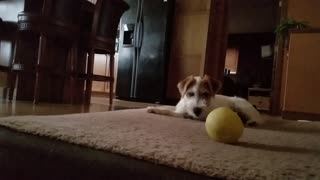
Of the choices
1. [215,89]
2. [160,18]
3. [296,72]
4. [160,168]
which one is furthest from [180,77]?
[160,168]

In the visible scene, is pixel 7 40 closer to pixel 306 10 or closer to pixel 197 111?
pixel 197 111

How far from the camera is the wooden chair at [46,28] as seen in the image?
272cm

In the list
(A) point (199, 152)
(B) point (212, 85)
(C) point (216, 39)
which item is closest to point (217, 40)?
(C) point (216, 39)

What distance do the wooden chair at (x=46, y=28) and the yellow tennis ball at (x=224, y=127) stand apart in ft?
6.34

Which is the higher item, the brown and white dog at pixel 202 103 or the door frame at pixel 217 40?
the door frame at pixel 217 40

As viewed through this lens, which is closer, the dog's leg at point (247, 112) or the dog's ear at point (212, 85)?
the dog's leg at point (247, 112)

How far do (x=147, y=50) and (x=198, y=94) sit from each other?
3.05 m

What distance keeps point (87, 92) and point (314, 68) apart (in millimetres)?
2354

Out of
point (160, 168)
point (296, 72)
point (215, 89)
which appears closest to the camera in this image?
point (160, 168)

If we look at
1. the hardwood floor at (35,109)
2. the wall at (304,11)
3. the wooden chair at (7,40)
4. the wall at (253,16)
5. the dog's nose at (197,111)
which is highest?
the wall at (253,16)

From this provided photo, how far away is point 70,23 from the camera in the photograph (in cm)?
302

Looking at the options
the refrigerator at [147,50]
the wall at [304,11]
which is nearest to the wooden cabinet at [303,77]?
the refrigerator at [147,50]

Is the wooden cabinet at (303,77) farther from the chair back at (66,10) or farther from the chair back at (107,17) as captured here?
the chair back at (66,10)

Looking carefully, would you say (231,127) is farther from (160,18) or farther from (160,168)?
(160,18)
